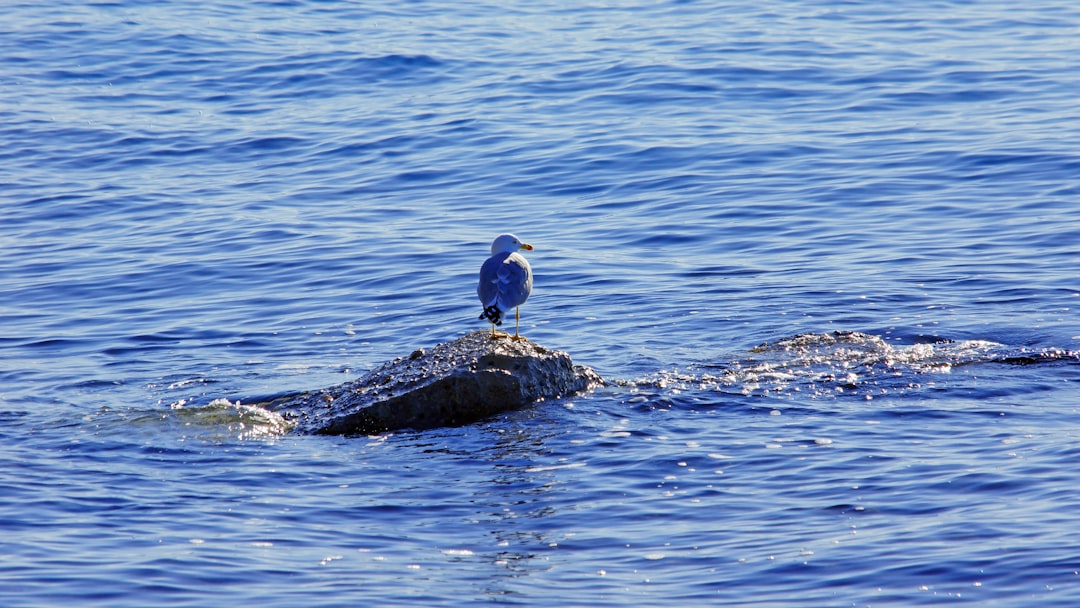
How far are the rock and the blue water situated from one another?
154 millimetres

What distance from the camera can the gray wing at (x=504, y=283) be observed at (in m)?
9.02

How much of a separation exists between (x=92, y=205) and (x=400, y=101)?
613 centimetres

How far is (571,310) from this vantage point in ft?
37.0

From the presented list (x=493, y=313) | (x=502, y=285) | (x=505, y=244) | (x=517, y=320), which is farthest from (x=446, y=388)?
(x=505, y=244)

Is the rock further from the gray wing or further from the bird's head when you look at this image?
the bird's head

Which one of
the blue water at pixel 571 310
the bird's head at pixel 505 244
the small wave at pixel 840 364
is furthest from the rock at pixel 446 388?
the bird's head at pixel 505 244

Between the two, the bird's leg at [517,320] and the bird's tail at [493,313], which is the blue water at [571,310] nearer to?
the bird's leg at [517,320]

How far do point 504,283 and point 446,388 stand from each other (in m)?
1.14

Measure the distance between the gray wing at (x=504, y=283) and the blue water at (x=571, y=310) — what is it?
2.97 ft

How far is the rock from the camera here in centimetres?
827

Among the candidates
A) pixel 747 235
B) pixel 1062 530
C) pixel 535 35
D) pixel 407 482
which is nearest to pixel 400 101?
pixel 535 35

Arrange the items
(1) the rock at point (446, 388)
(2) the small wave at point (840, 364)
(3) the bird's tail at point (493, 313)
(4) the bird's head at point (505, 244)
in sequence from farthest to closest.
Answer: (4) the bird's head at point (505, 244) < (3) the bird's tail at point (493, 313) < (2) the small wave at point (840, 364) < (1) the rock at point (446, 388)

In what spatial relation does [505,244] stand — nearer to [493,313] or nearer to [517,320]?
[517,320]

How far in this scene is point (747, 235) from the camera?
43.5 ft
